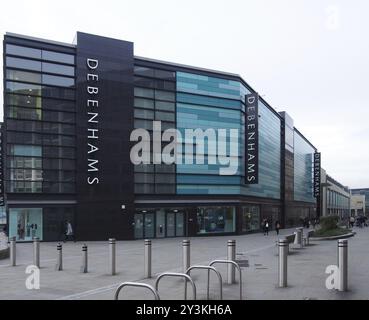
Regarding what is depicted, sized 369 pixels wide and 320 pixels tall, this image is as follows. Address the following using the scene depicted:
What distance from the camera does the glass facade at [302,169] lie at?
8612 centimetres

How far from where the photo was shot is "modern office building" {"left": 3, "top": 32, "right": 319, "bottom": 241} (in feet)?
113

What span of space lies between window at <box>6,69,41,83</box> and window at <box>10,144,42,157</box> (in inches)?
186

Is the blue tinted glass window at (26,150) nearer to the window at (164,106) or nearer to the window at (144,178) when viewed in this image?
the window at (144,178)

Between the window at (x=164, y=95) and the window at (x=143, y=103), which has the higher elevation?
the window at (x=164, y=95)

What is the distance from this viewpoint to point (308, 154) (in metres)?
102

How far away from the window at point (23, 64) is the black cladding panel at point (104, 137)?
3077mm

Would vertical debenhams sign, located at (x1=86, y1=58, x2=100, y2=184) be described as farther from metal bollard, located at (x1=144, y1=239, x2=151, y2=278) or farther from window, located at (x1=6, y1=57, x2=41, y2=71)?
metal bollard, located at (x1=144, y1=239, x2=151, y2=278)

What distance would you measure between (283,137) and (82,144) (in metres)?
42.4

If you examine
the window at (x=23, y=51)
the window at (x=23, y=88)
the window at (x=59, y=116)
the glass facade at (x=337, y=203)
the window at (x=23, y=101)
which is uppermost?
the window at (x=23, y=51)

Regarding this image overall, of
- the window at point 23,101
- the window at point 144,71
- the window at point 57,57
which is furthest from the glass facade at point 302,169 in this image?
the window at point 23,101

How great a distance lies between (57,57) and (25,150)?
7245 millimetres

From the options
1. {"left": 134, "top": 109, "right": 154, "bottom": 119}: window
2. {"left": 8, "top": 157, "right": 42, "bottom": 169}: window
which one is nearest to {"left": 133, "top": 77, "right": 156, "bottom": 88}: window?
{"left": 134, "top": 109, "right": 154, "bottom": 119}: window

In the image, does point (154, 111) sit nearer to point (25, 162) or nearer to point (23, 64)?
point (23, 64)
